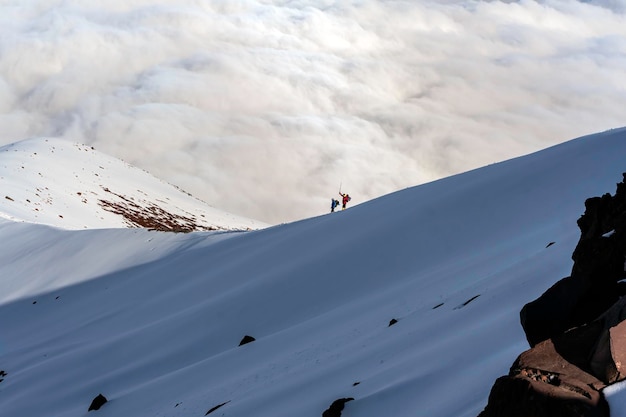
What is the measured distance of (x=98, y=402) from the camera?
80.4 ft

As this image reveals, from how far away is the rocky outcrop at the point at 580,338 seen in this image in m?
8.37

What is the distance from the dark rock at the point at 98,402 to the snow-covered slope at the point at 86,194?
104ft

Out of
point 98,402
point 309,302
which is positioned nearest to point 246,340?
point 309,302

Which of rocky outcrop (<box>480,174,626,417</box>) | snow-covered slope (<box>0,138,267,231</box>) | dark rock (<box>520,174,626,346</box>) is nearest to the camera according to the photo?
rocky outcrop (<box>480,174,626,417</box>)

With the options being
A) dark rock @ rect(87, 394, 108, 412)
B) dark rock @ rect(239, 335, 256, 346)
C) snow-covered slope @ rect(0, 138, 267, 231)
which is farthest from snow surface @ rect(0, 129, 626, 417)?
snow-covered slope @ rect(0, 138, 267, 231)

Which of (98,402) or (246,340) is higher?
(246,340)

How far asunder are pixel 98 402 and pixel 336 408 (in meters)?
12.4

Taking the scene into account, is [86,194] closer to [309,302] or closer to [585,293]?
[309,302]

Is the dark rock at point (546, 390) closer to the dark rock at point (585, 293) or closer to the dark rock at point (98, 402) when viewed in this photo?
the dark rock at point (585, 293)

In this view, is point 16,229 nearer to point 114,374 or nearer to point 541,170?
point 114,374

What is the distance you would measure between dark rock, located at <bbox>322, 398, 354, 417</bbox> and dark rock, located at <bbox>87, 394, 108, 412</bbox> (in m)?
11.9

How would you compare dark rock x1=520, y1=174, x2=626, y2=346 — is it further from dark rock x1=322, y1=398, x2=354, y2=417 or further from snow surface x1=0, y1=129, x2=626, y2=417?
dark rock x1=322, y1=398, x2=354, y2=417

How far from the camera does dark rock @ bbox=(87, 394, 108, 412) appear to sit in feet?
80.0

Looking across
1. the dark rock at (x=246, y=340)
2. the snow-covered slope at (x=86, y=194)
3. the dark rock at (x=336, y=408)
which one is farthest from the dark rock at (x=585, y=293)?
the snow-covered slope at (x=86, y=194)
